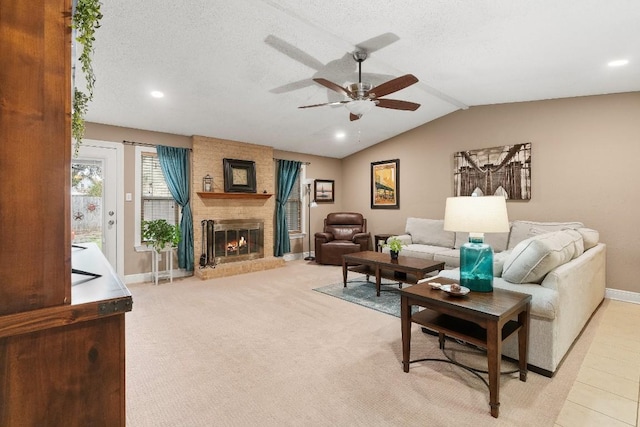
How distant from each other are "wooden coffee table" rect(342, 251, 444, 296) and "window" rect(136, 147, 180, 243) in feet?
10.00

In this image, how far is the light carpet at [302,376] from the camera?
1.76 meters

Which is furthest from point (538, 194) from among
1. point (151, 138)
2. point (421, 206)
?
point (151, 138)

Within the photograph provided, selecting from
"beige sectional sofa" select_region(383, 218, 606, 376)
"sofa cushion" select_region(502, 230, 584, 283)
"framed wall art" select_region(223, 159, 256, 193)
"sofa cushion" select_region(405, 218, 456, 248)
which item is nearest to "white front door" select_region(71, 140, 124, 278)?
"framed wall art" select_region(223, 159, 256, 193)

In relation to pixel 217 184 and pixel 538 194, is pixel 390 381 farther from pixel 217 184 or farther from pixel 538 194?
pixel 217 184

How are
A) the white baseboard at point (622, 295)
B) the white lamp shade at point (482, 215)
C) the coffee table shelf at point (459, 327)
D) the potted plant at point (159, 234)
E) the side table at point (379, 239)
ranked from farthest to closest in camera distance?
the side table at point (379, 239), the potted plant at point (159, 234), the white baseboard at point (622, 295), the white lamp shade at point (482, 215), the coffee table shelf at point (459, 327)

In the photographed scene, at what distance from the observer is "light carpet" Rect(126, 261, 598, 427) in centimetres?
176

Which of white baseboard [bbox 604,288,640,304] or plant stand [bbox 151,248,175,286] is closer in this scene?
white baseboard [bbox 604,288,640,304]

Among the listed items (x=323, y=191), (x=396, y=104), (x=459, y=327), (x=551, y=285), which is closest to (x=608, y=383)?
(x=551, y=285)

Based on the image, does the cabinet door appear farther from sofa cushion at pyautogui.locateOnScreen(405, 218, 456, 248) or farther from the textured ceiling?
sofa cushion at pyautogui.locateOnScreen(405, 218, 456, 248)

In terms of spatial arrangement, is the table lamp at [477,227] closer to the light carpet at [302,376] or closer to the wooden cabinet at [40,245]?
the light carpet at [302,376]

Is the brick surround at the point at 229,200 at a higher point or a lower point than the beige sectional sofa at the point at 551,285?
higher

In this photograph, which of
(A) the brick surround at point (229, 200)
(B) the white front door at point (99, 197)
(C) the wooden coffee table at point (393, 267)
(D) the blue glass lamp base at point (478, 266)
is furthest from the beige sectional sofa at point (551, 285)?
(B) the white front door at point (99, 197)

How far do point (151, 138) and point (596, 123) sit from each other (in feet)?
20.8

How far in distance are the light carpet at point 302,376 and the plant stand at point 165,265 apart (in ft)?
4.02
